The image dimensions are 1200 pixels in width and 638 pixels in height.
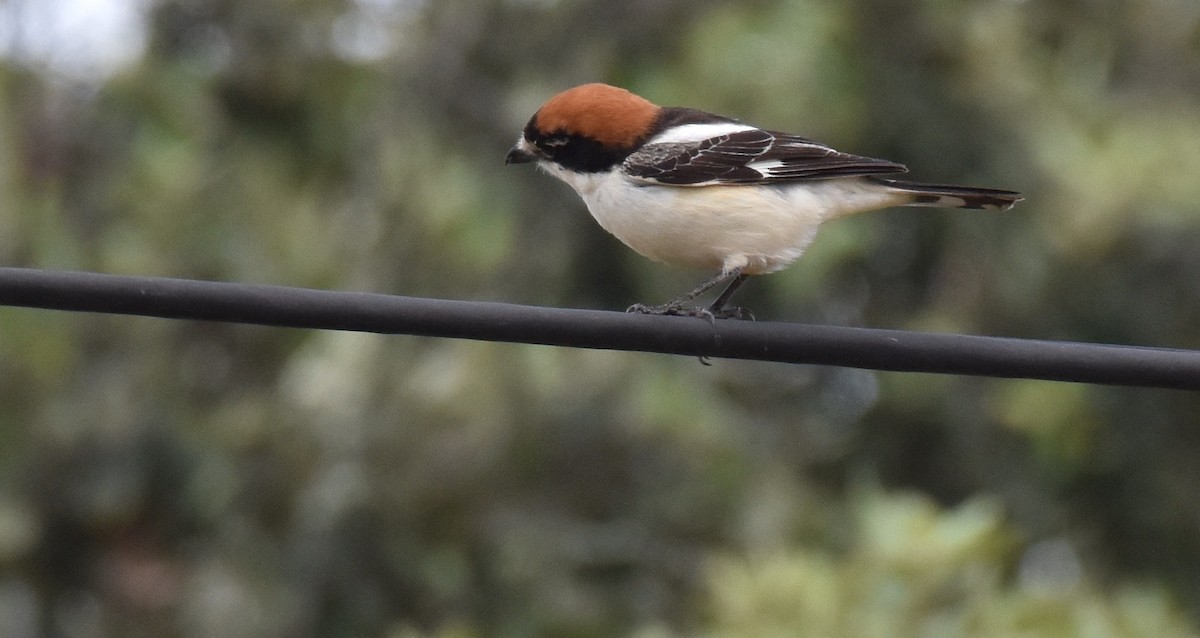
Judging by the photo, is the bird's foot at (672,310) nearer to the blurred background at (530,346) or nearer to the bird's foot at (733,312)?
the bird's foot at (733,312)

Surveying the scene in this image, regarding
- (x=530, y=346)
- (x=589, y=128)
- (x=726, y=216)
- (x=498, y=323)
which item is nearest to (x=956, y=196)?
(x=726, y=216)

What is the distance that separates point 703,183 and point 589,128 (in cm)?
40

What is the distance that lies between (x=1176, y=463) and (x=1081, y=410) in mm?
485

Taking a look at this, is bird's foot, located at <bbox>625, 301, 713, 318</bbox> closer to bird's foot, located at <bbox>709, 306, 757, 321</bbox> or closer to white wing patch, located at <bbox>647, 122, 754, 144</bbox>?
bird's foot, located at <bbox>709, 306, 757, 321</bbox>

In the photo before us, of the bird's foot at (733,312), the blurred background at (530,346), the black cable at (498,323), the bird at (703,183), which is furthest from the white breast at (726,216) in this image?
the black cable at (498,323)

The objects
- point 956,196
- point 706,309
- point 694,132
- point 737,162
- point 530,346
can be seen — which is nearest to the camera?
point 956,196

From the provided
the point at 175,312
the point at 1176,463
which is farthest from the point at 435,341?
the point at 175,312

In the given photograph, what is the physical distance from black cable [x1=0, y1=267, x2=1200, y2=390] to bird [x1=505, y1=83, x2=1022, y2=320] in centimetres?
137

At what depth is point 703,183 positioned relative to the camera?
409 cm

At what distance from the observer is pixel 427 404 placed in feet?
18.8

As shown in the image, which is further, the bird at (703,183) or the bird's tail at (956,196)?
the bird at (703,183)

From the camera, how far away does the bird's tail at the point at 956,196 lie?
366cm

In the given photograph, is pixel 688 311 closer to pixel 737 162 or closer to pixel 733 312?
pixel 733 312

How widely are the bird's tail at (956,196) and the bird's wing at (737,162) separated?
93 mm
